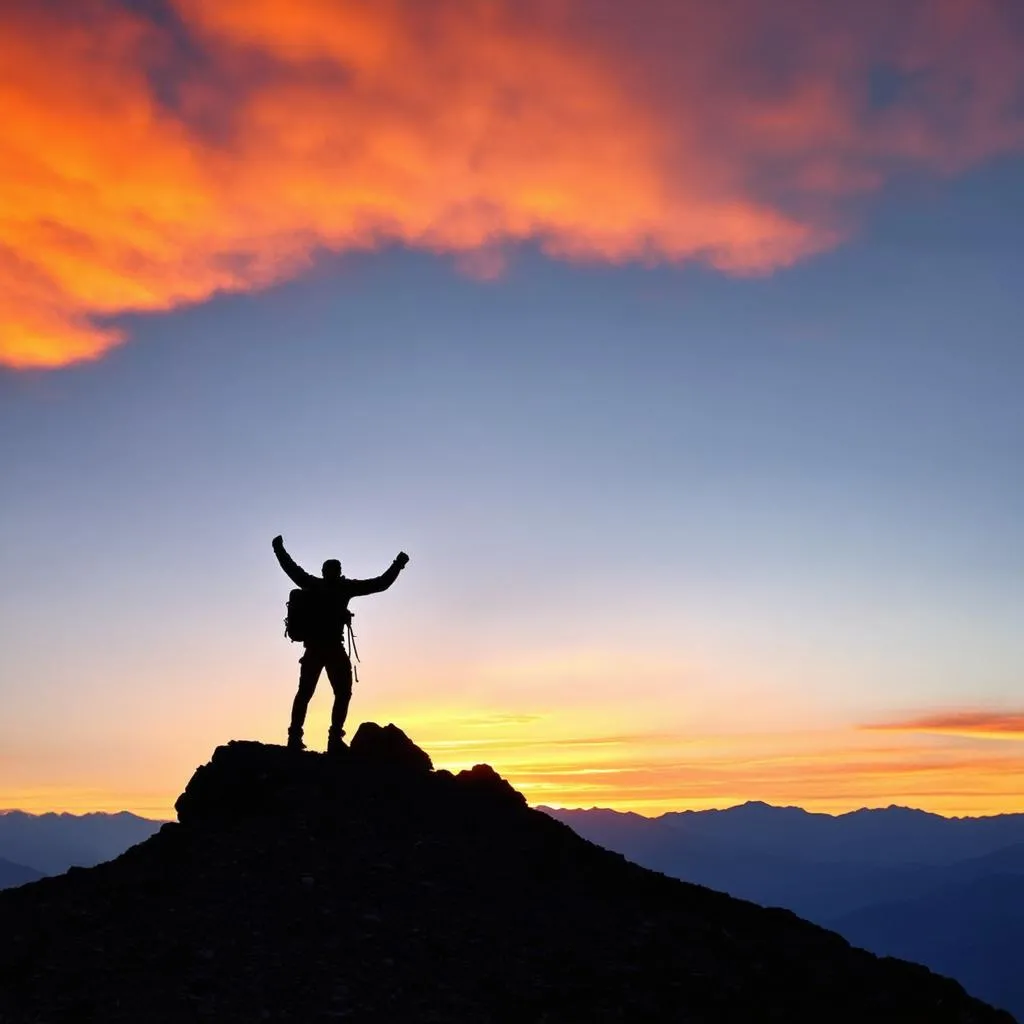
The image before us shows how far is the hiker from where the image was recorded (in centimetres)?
2225

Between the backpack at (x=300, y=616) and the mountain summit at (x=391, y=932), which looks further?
the backpack at (x=300, y=616)

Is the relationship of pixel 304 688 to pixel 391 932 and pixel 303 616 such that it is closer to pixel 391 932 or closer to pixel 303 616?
pixel 303 616

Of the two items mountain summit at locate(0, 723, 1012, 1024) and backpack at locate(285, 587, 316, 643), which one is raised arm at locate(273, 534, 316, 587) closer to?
backpack at locate(285, 587, 316, 643)

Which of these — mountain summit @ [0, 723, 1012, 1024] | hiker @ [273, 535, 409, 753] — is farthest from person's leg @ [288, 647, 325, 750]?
mountain summit @ [0, 723, 1012, 1024]

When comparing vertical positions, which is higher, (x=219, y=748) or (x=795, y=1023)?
(x=219, y=748)

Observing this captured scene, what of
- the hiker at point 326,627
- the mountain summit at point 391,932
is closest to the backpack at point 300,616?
the hiker at point 326,627

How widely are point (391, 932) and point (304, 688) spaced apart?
306 inches

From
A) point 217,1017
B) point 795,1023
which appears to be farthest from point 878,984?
point 217,1017

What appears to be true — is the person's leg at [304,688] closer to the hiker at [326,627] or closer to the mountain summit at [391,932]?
the hiker at [326,627]

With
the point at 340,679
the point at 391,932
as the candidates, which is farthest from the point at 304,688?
the point at 391,932

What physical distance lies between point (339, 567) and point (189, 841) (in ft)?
21.5

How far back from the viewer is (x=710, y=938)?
16.6 meters

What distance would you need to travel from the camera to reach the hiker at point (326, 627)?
22250 millimetres

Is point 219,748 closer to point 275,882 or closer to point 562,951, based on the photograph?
point 275,882
